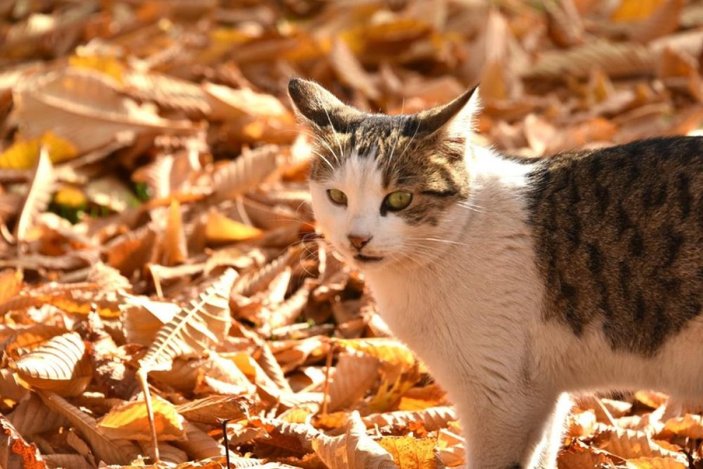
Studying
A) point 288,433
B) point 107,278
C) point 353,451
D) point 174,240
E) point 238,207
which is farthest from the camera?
point 238,207

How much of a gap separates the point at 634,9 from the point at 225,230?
3.74 metres

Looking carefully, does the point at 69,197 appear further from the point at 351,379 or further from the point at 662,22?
the point at 662,22

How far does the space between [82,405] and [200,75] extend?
9.87 feet

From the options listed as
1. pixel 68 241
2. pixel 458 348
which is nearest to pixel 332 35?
pixel 68 241

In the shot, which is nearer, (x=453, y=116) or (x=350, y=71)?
(x=453, y=116)

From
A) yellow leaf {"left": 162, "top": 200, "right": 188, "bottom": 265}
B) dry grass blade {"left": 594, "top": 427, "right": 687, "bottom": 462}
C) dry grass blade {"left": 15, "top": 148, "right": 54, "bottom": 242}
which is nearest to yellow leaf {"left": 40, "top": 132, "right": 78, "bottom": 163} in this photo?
dry grass blade {"left": 15, "top": 148, "right": 54, "bottom": 242}

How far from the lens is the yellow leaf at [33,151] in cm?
480

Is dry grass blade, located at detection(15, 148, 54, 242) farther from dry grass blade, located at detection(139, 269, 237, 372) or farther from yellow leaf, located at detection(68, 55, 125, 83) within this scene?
dry grass blade, located at detection(139, 269, 237, 372)

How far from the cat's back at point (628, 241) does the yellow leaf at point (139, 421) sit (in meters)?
1.09

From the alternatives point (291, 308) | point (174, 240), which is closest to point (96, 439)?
point (291, 308)

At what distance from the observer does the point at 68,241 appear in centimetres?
432

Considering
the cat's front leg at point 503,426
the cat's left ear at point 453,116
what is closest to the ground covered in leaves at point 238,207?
the cat's front leg at point 503,426

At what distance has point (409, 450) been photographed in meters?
2.74

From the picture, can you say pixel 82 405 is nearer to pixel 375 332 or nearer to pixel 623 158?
pixel 375 332
